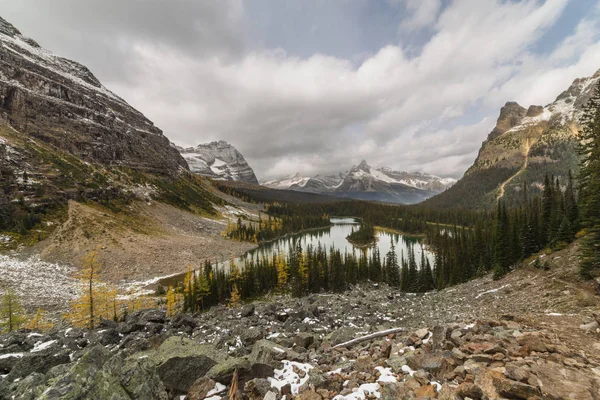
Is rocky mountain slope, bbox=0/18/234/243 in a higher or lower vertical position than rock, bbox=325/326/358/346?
higher

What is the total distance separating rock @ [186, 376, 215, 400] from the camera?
902cm

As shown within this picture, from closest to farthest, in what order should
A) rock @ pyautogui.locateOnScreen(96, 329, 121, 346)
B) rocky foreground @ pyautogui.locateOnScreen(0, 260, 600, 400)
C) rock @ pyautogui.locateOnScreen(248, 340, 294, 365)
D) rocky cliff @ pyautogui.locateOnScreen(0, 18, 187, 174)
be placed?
1. rocky foreground @ pyautogui.locateOnScreen(0, 260, 600, 400)
2. rock @ pyautogui.locateOnScreen(248, 340, 294, 365)
3. rock @ pyautogui.locateOnScreen(96, 329, 121, 346)
4. rocky cliff @ pyautogui.locateOnScreen(0, 18, 187, 174)

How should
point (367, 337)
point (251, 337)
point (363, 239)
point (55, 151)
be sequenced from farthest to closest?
1. point (363, 239)
2. point (55, 151)
3. point (251, 337)
4. point (367, 337)

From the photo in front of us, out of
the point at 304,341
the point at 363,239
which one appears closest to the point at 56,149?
the point at 304,341

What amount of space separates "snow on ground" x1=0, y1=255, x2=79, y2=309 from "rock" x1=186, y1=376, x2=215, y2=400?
184 feet

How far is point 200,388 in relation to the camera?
30.4 feet

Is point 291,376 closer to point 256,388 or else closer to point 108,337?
point 256,388

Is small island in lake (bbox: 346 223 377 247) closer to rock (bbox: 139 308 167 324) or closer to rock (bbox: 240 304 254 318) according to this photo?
rock (bbox: 240 304 254 318)

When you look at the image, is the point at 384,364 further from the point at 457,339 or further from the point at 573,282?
the point at 573,282

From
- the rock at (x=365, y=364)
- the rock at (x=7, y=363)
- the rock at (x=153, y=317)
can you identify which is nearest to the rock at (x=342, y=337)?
the rock at (x=365, y=364)

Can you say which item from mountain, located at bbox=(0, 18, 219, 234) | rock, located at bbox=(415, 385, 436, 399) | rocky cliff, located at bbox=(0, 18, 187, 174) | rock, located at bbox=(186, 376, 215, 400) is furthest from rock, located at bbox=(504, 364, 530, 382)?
rocky cliff, located at bbox=(0, 18, 187, 174)

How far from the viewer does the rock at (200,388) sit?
9016 mm

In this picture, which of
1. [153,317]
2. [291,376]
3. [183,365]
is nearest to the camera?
[291,376]

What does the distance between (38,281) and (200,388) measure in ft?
232
